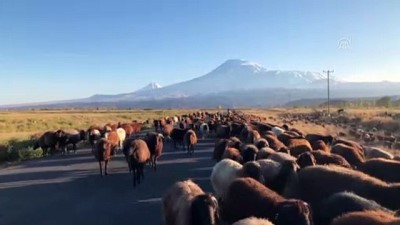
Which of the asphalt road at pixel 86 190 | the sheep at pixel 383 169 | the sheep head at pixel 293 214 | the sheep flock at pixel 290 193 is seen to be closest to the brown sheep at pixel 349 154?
the sheep flock at pixel 290 193

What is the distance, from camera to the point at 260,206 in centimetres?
863

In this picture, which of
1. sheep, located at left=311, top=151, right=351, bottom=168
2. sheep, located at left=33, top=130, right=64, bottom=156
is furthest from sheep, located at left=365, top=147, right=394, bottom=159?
sheep, located at left=33, top=130, right=64, bottom=156

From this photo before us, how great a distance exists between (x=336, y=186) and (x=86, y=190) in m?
9.08

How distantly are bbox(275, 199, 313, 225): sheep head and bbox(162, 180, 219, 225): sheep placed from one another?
4.17 feet

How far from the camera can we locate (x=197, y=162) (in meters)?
21.1

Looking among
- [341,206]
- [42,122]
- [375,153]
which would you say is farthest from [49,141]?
[42,122]

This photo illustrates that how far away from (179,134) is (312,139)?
973cm

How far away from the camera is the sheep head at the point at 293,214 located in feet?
22.9

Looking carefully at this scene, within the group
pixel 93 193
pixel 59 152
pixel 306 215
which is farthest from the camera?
pixel 59 152

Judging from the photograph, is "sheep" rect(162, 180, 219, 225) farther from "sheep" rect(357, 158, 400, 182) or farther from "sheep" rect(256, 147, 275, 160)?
"sheep" rect(357, 158, 400, 182)

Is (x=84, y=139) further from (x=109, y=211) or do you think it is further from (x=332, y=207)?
(x=332, y=207)

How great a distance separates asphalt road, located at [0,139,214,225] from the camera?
39.4 ft

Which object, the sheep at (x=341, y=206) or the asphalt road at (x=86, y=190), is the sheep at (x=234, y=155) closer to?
the asphalt road at (x=86, y=190)

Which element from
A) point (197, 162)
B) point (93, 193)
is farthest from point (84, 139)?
point (93, 193)
